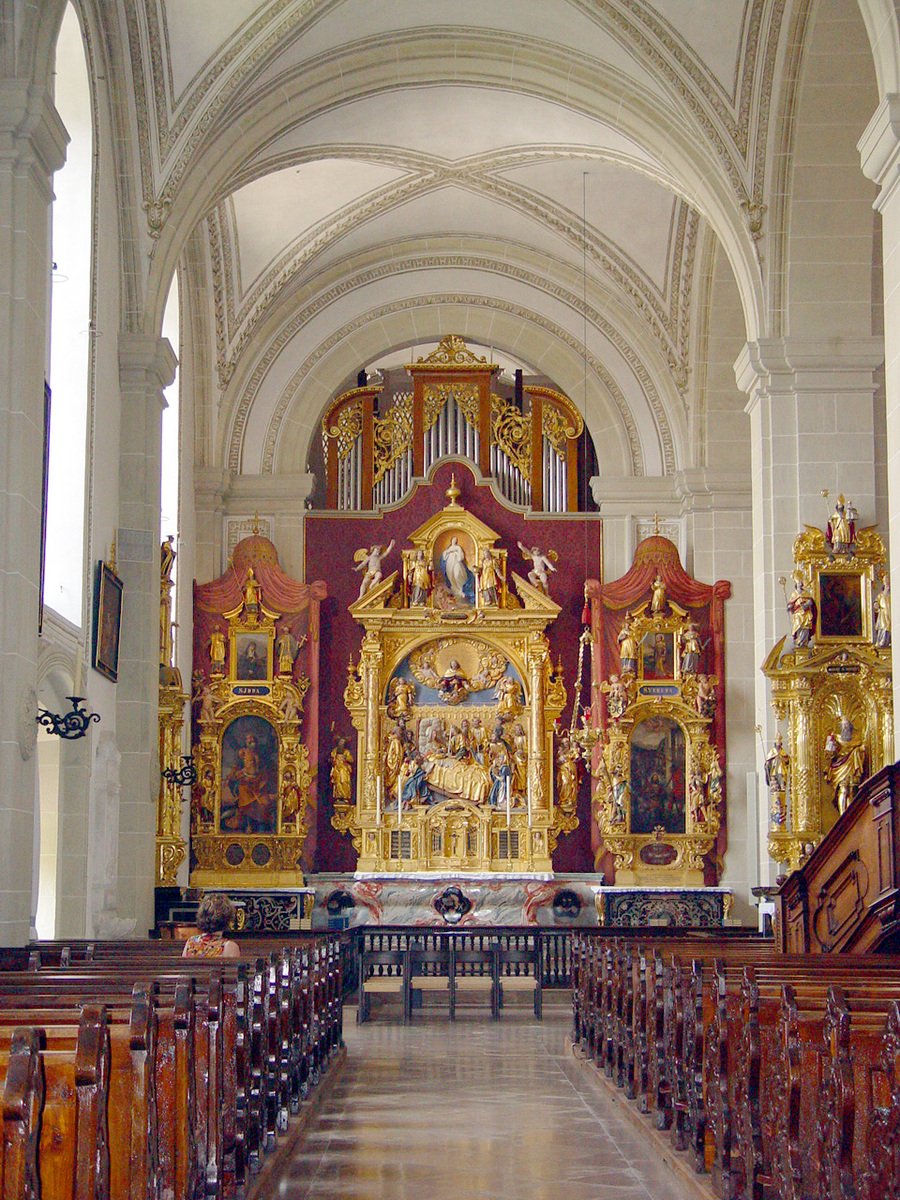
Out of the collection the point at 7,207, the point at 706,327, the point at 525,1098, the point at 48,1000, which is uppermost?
the point at 706,327

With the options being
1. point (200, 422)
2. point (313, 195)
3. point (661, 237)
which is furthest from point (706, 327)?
point (200, 422)

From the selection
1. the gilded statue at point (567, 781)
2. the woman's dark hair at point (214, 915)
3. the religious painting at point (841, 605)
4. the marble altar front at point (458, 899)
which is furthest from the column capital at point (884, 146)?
the marble altar front at point (458, 899)

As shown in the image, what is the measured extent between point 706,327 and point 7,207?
37.6ft

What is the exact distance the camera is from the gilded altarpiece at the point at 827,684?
14734 mm

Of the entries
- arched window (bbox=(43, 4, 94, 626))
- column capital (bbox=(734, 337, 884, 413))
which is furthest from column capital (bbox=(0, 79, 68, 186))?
column capital (bbox=(734, 337, 884, 413))

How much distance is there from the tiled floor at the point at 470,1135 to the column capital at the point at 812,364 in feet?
21.1

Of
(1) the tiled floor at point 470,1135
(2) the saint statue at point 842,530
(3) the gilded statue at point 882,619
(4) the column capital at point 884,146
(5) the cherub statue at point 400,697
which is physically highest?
(4) the column capital at point 884,146

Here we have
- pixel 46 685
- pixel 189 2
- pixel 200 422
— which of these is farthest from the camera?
pixel 200 422

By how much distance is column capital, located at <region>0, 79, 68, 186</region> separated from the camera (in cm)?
1078

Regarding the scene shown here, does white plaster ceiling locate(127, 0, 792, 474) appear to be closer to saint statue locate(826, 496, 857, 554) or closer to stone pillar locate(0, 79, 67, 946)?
saint statue locate(826, 496, 857, 554)

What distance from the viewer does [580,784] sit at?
21078 mm

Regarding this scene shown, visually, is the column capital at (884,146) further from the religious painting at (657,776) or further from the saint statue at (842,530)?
the religious painting at (657,776)

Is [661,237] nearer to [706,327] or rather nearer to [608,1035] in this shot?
[706,327]

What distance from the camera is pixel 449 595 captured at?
2133cm
